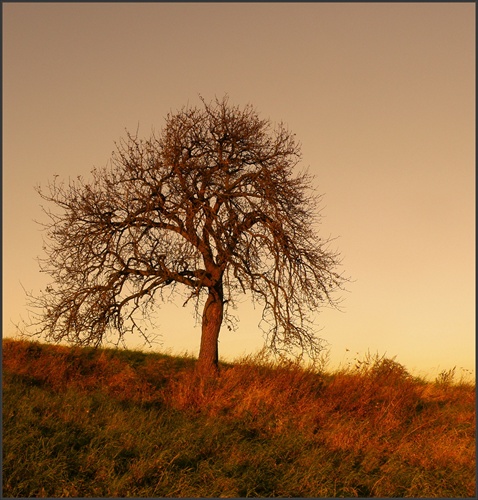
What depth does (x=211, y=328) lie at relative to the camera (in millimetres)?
16938

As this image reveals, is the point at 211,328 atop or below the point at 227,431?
atop

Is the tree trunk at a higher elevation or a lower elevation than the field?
higher

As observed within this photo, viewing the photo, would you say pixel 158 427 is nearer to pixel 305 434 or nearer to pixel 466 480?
pixel 305 434

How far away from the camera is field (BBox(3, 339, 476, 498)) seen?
9164 mm

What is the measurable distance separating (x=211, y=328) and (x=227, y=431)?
17.8 ft

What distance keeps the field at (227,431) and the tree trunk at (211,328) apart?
915 millimetres

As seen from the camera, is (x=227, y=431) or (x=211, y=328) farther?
(x=211, y=328)

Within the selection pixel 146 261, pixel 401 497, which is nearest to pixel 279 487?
pixel 401 497

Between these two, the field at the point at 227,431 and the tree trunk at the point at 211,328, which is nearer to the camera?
the field at the point at 227,431

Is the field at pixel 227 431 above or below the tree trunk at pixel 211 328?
below

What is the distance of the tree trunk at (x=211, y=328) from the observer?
16859 mm

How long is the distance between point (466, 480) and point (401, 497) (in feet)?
5.71

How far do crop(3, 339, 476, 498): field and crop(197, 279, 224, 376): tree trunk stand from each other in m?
0.92

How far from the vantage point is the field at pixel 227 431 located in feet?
30.1
